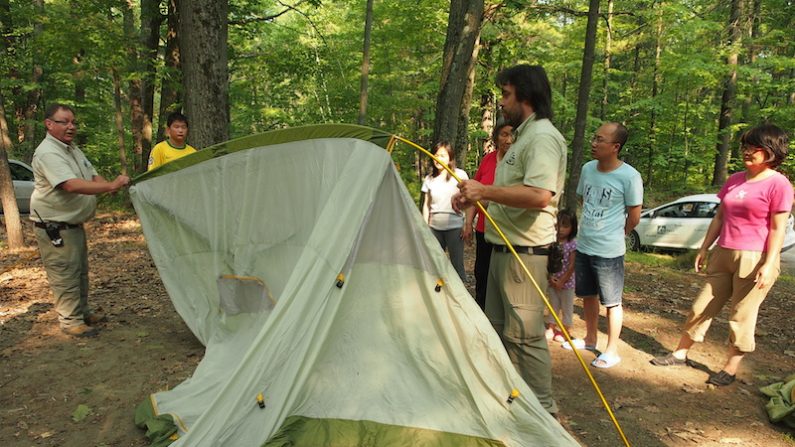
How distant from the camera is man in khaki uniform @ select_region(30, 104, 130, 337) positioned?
3838 mm

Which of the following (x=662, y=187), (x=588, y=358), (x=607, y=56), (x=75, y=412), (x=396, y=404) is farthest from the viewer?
(x=662, y=187)

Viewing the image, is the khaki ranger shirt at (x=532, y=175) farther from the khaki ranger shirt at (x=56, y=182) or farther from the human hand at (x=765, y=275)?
the khaki ranger shirt at (x=56, y=182)

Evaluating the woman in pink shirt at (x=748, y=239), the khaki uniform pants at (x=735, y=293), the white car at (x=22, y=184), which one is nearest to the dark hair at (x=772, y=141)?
the woman in pink shirt at (x=748, y=239)

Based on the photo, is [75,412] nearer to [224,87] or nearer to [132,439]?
[132,439]

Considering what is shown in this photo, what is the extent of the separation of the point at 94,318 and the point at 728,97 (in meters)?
19.0

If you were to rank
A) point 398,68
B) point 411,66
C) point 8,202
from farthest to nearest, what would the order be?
point 398,68, point 411,66, point 8,202

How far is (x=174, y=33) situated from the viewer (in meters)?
10.2

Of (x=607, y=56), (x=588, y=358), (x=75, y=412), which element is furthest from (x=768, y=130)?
(x=607, y=56)

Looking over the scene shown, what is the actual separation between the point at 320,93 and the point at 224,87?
33.7 ft

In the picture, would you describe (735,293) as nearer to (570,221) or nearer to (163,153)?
(570,221)

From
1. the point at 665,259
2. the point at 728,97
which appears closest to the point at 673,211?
the point at 665,259

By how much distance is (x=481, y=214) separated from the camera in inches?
158

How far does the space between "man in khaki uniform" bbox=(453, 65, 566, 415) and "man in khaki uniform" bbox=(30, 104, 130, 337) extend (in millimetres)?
2997

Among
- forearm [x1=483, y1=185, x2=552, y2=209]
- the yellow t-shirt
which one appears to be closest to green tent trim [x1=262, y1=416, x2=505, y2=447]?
forearm [x1=483, y1=185, x2=552, y2=209]
